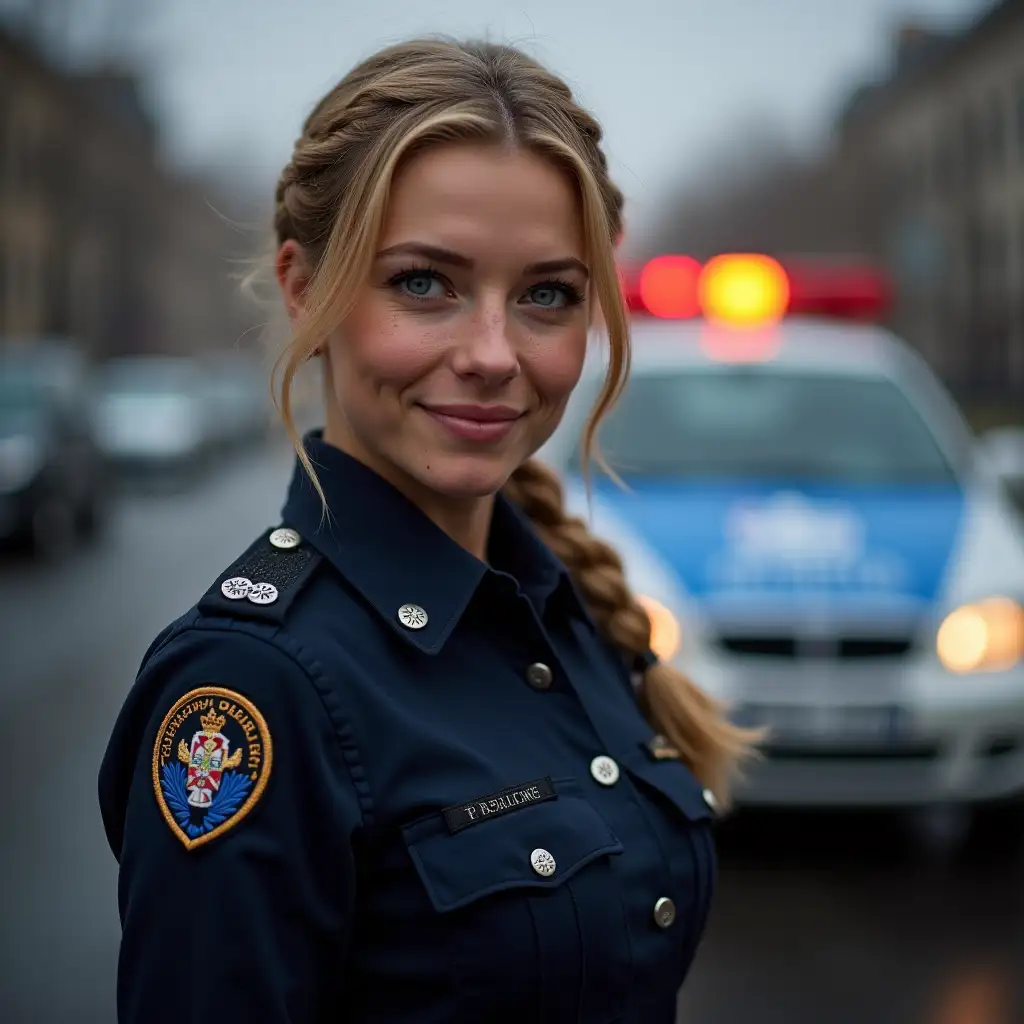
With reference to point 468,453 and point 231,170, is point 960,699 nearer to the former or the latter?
point 468,453

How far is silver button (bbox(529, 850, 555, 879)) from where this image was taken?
156 cm

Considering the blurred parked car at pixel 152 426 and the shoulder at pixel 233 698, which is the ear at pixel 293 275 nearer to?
the shoulder at pixel 233 698

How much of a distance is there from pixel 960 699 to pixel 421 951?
3.56 m

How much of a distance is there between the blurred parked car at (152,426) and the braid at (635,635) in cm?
2111

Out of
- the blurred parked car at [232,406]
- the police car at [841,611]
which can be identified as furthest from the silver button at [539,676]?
the blurred parked car at [232,406]

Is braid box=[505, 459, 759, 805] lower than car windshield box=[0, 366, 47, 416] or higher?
higher

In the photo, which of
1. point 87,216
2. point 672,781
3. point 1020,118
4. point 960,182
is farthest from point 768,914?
point 960,182

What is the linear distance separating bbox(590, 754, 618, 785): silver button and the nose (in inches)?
17.9

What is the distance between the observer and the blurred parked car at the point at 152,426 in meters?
23.6

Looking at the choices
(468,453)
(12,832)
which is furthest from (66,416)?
(468,453)

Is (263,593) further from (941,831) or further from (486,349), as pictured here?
(941,831)

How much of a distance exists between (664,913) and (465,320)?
2.27 ft

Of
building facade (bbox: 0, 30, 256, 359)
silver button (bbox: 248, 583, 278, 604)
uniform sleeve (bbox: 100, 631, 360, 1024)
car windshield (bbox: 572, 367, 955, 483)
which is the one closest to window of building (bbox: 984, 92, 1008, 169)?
building facade (bbox: 0, 30, 256, 359)

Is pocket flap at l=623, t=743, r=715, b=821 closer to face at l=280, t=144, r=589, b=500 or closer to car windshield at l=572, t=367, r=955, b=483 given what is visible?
face at l=280, t=144, r=589, b=500
